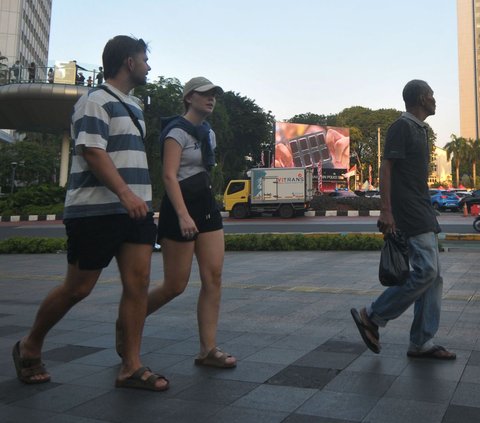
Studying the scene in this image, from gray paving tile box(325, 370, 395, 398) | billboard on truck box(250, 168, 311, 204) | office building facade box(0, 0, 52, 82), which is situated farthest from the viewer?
office building facade box(0, 0, 52, 82)

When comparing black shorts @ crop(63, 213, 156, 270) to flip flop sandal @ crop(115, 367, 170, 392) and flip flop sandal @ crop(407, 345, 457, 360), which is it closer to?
flip flop sandal @ crop(115, 367, 170, 392)

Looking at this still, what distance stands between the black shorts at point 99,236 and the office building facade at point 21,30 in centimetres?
6070

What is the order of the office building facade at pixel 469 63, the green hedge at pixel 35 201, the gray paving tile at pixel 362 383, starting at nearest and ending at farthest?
the gray paving tile at pixel 362 383
the green hedge at pixel 35 201
the office building facade at pixel 469 63

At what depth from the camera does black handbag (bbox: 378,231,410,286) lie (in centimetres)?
324

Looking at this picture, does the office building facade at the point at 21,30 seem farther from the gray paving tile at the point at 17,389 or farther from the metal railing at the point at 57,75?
the gray paving tile at the point at 17,389

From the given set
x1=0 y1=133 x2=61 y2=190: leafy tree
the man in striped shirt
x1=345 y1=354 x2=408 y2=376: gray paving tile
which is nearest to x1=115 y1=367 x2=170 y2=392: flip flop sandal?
the man in striped shirt

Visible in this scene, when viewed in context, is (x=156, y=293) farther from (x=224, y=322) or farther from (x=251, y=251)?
(x=251, y=251)

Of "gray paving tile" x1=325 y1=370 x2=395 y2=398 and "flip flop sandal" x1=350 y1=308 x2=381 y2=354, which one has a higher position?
"flip flop sandal" x1=350 y1=308 x2=381 y2=354

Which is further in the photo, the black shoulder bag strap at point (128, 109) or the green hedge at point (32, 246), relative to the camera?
the green hedge at point (32, 246)

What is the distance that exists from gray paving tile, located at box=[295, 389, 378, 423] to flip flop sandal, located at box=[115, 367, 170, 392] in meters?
0.74

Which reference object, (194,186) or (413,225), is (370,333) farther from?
(194,186)

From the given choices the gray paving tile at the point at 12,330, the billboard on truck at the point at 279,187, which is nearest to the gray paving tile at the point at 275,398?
the gray paving tile at the point at 12,330

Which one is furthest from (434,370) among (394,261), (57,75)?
(57,75)

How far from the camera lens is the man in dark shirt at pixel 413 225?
3299mm
